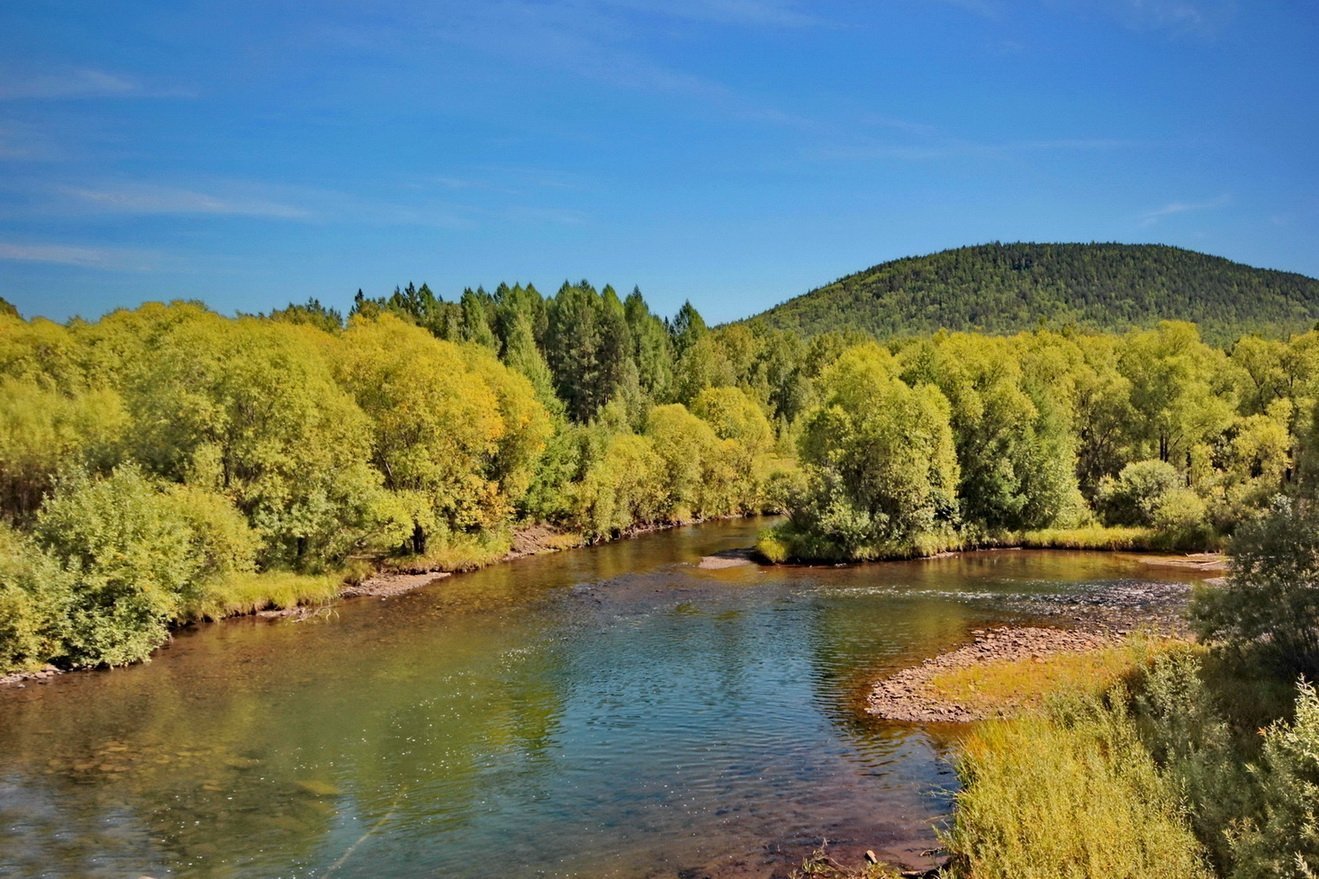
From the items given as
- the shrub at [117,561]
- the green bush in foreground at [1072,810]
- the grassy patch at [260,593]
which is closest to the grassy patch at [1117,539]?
Result: the green bush in foreground at [1072,810]

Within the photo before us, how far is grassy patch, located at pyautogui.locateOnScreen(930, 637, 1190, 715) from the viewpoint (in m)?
→ 22.9

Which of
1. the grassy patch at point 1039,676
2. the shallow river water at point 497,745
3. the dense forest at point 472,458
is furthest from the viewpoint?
the dense forest at point 472,458

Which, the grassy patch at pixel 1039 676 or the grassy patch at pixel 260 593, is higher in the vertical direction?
the grassy patch at pixel 260 593

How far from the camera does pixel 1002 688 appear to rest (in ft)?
84.6

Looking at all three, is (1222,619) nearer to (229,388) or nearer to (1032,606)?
(1032,606)

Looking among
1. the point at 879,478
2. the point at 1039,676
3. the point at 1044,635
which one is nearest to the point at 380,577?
the point at 879,478

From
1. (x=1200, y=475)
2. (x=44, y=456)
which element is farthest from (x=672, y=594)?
(x=1200, y=475)

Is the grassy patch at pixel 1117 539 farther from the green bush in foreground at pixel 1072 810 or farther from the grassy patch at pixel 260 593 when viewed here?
the grassy patch at pixel 260 593

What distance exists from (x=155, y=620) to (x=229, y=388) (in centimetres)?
1396

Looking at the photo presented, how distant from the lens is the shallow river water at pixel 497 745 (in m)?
17.5

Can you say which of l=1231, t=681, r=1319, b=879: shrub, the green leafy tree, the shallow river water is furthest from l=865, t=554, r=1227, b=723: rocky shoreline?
the green leafy tree

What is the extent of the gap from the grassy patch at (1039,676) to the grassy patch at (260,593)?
103ft

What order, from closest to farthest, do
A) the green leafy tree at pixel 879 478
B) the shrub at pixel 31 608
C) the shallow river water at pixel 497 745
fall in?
the shallow river water at pixel 497 745, the shrub at pixel 31 608, the green leafy tree at pixel 879 478

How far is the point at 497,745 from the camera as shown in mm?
23641
